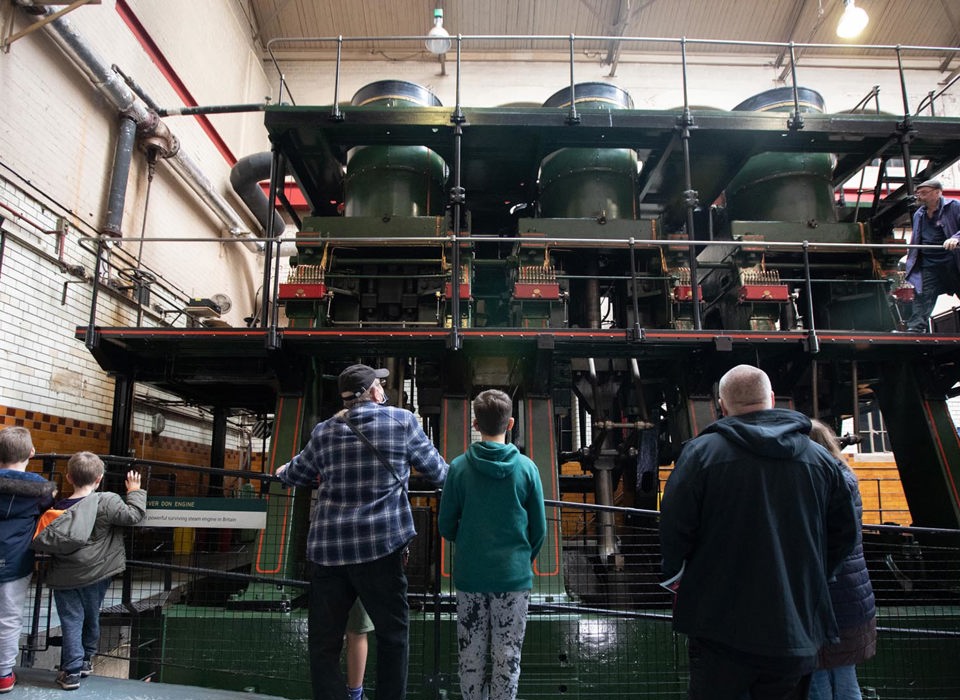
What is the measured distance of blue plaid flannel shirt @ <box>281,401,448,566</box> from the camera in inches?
109

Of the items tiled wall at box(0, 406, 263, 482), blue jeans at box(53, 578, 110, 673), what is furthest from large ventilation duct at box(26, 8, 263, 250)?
blue jeans at box(53, 578, 110, 673)

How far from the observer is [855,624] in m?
2.53

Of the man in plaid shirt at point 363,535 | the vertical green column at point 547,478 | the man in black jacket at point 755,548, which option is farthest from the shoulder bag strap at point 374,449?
the vertical green column at point 547,478

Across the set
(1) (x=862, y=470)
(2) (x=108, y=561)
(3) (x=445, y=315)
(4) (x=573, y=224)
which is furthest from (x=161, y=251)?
(1) (x=862, y=470)

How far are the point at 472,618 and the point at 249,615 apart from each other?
267 centimetres

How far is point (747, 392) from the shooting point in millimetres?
2318

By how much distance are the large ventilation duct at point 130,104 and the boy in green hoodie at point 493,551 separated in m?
6.95

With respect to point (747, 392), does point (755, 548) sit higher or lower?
lower

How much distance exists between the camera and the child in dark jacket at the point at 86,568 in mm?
3441

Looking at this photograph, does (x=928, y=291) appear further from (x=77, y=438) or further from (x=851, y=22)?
(x=77, y=438)

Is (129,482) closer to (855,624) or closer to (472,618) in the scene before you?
(472,618)

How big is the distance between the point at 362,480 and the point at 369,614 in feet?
1.86

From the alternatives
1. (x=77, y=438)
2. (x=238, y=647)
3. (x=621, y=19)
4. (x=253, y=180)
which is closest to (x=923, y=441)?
(x=238, y=647)

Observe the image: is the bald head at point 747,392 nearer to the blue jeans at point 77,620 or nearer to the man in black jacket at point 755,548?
the man in black jacket at point 755,548
